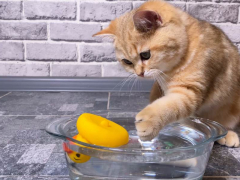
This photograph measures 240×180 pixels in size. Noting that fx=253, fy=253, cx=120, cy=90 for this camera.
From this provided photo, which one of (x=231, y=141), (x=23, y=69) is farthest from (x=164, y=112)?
(x=23, y=69)

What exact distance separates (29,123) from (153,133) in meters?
0.69

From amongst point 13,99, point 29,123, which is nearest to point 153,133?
point 29,123

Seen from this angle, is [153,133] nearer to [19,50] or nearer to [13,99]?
[13,99]

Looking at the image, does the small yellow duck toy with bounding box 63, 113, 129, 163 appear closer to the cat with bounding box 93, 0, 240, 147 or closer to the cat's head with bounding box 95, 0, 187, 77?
the cat with bounding box 93, 0, 240, 147

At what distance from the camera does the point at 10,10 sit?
5.83 ft

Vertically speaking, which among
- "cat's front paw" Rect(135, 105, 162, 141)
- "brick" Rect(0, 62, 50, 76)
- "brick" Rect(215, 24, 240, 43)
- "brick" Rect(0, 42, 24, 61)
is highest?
"brick" Rect(215, 24, 240, 43)

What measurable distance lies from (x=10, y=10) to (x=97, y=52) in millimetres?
672

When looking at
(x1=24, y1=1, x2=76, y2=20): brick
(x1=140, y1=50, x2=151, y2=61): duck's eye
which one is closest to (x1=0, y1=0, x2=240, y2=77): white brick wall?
(x1=24, y1=1, x2=76, y2=20): brick

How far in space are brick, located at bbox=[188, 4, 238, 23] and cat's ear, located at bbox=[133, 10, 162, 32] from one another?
3.13ft

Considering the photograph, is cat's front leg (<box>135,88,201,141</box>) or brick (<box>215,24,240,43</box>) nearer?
cat's front leg (<box>135,88,201,141</box>)

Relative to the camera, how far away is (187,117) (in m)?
0.84

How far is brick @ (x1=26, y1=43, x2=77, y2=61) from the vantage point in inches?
71.9

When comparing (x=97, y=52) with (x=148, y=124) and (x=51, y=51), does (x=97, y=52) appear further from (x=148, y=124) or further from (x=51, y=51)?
(x=148, y=124)

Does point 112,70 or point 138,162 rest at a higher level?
point 138,162
